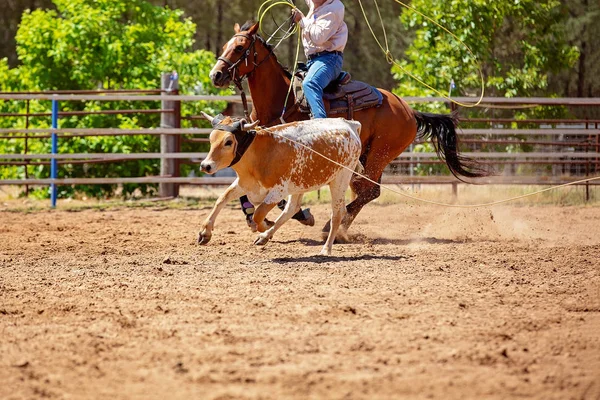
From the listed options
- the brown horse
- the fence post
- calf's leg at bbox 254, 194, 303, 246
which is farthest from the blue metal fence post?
calf's leg at bbox 254, 194, 303, 246

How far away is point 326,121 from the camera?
846 centimetres

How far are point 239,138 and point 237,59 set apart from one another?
1.60 m

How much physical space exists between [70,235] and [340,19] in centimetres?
383

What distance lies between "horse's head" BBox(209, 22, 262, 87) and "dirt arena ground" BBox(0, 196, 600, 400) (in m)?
1.70

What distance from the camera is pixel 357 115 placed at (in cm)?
953

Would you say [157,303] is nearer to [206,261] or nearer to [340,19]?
[206,261]

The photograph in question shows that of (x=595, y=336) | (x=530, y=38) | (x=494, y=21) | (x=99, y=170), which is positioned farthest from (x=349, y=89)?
(x=530, y=38)

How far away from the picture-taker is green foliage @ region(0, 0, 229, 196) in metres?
15.0

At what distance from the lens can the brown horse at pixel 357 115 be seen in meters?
9.11

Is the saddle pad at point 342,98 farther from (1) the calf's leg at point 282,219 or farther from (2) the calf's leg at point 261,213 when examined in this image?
(2) the calf's leg at point 261,213

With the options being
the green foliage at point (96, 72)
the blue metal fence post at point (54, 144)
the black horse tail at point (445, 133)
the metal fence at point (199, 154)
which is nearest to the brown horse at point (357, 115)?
the black horse tail at point (445, 133)

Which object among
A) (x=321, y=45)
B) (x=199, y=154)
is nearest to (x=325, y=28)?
(x=321, y=45)

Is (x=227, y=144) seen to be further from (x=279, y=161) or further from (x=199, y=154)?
(x=199, y=154)

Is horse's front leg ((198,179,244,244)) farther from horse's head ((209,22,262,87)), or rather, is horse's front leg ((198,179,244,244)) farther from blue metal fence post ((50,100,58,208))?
blue metal fence post ((50,100,58,208))
